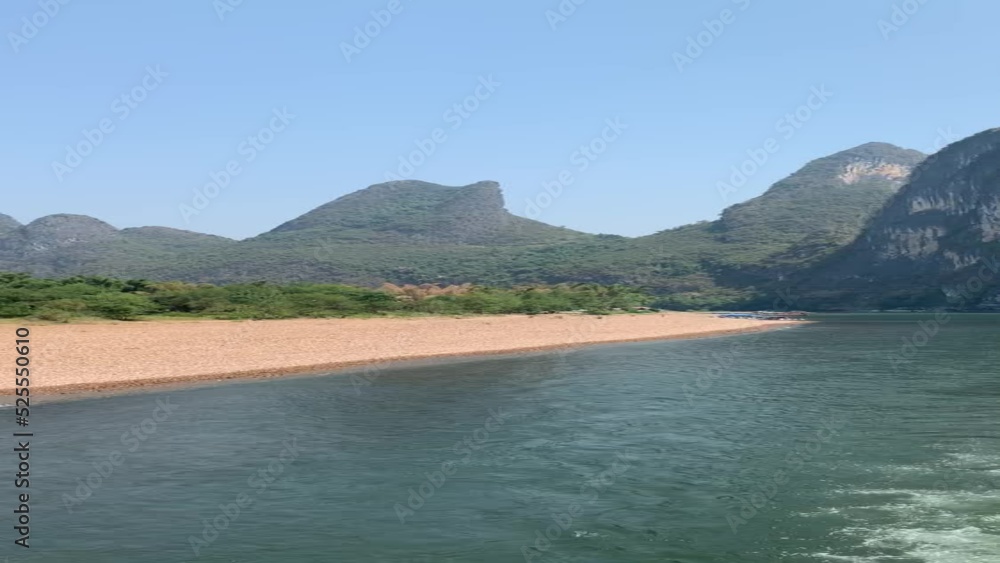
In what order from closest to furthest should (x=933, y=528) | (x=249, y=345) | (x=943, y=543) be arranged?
(x=943, y=543)
(x=933, y=528)
(x=249, y=345)

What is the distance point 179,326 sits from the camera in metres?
51.7

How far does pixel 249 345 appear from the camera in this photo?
45.5m

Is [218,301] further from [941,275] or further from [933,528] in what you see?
[941,275]

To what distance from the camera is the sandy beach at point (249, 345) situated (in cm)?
3362

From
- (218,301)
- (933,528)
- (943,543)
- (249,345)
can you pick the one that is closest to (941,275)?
(218,301)

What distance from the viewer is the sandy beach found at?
110ft

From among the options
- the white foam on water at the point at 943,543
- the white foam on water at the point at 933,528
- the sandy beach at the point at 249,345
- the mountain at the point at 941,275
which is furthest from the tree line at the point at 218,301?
the mountain at the point at 941,275

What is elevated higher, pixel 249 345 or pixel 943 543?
pixel 249 345

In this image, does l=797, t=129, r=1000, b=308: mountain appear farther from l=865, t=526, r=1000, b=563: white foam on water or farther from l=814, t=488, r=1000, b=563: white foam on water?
l=865, t=526, r=1000, b=563: white foam on water

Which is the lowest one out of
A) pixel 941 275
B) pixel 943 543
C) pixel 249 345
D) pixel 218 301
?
pixel 943 543

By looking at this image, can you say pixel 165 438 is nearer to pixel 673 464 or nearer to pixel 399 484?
pixel 399 484

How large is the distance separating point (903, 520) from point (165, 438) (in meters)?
19.2

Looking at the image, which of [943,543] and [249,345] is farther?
[249,345]

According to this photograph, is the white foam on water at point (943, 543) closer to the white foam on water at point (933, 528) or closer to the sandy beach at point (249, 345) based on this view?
the white foam on water at point (933, 528)
